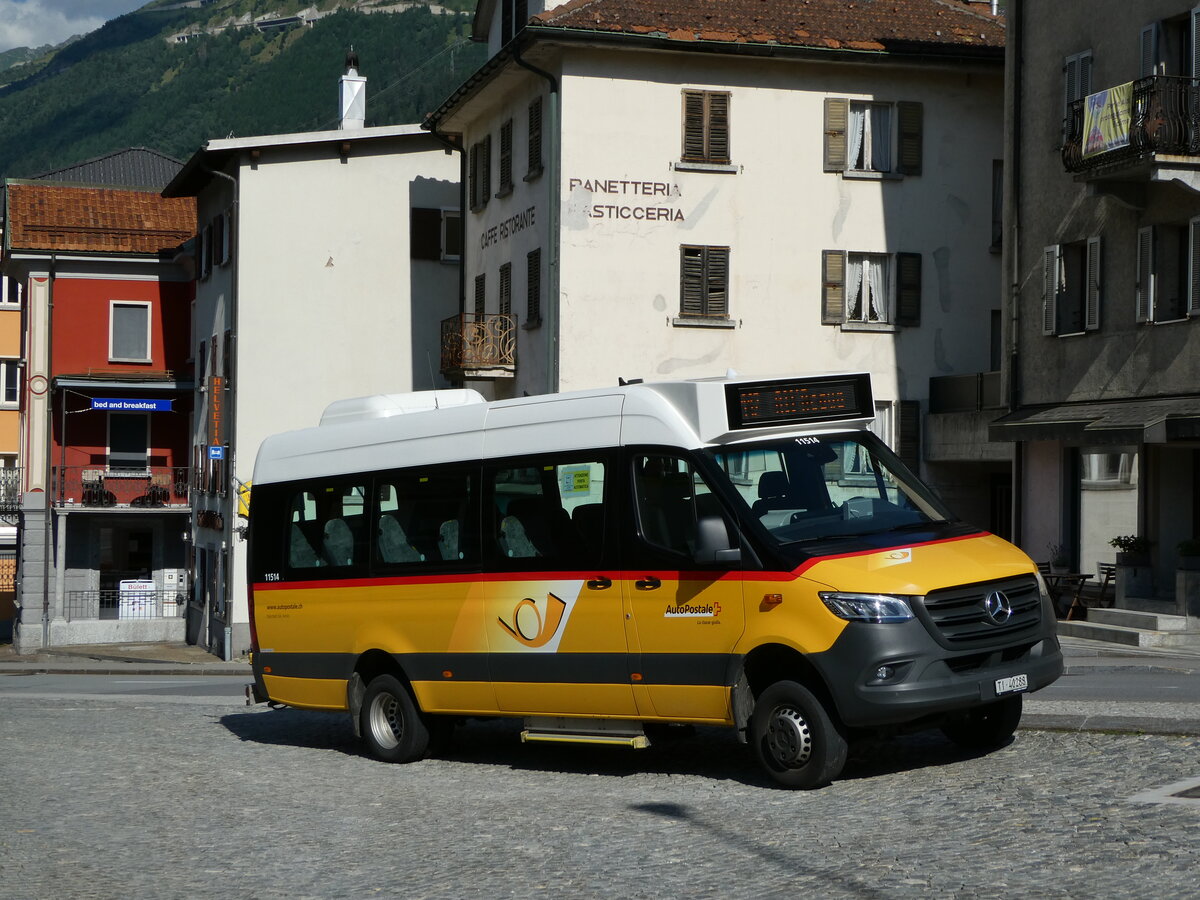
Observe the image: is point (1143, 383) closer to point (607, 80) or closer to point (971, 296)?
point (971, 296)

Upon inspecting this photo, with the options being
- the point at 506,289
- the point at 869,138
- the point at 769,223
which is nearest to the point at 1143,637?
the point at 769,223

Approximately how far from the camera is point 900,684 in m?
10.2

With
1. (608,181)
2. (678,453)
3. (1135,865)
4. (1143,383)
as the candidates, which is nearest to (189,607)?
(608,181)

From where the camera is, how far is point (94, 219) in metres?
54.3

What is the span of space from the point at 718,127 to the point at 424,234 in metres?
11.1

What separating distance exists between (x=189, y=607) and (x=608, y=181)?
73.0ft

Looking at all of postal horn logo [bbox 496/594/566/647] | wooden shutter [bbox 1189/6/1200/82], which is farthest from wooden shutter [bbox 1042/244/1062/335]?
postal horn logo [bbox 496/594/566/647]

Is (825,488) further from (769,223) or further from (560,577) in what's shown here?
(769,223)

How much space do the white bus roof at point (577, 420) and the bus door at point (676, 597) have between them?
0.29 metres

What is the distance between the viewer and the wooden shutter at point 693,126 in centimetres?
3472

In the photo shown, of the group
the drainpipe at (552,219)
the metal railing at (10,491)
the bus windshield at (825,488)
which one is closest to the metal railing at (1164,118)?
the drainpipe at (552,219)

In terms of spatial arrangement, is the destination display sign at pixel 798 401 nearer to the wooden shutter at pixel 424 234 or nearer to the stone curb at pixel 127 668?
the stone curb at pixel 127 668

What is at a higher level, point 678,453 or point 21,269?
point 21,269

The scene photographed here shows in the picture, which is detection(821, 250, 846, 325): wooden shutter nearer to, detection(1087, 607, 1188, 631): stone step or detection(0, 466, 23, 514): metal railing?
detection(1087, 607, 1188, 631): stone step
